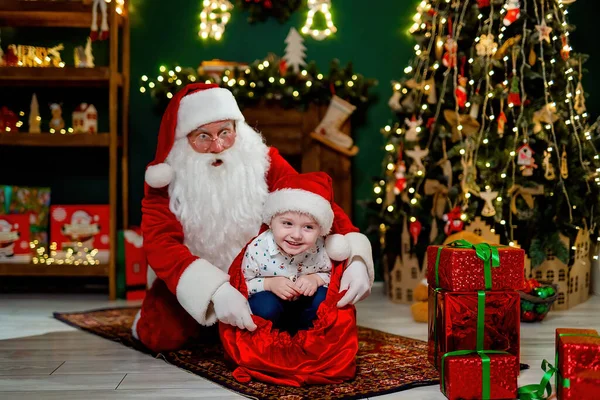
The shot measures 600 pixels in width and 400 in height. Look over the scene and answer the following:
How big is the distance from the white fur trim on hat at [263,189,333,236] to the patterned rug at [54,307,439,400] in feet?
1.60

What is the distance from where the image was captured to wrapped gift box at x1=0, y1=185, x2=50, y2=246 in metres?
3.96

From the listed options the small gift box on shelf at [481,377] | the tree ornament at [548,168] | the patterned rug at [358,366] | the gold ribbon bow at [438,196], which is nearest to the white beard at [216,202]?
the patterned rug at [358,366]

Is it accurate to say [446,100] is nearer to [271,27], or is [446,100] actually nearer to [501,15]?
[501,15]

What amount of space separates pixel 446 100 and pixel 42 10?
7.11ft

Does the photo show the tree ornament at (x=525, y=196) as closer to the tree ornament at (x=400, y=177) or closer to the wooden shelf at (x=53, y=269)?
the tree ornament at (x=400, y=177)

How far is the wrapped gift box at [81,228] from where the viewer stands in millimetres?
3990

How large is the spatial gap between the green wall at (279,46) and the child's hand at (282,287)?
83.2 inches

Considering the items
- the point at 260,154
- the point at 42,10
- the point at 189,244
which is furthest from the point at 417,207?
the point at 42,10

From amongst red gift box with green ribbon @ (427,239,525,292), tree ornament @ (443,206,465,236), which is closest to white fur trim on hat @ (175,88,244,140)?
red gift box with green ribbon @ (427,239,525,292)

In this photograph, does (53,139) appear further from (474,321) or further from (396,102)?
(474,321)

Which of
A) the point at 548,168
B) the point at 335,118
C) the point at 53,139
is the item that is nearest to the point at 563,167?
the point at 548,168

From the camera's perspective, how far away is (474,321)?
2.18 metres

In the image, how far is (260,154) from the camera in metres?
2.72

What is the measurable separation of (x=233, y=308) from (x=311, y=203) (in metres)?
0.40
